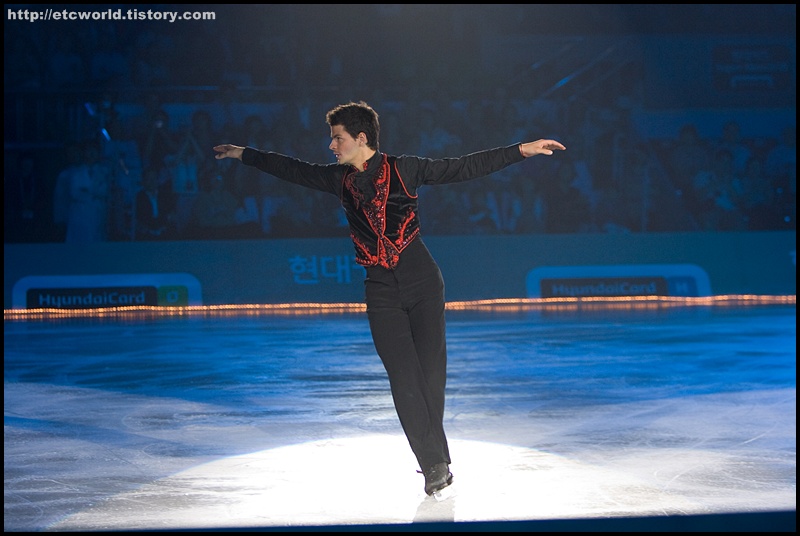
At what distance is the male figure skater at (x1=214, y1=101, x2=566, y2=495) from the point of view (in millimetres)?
4273

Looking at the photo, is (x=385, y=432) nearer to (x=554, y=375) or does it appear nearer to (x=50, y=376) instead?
(x=554, y=375)

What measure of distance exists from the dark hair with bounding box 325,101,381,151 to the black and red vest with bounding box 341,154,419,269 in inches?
4.9

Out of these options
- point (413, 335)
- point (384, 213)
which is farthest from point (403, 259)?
point (413, 335)

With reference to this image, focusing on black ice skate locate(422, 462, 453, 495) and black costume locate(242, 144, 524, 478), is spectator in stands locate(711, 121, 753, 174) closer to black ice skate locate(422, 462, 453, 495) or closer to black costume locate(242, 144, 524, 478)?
black costume locate(242, 144, 524, 478)

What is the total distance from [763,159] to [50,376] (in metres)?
13.4

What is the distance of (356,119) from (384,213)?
418 millimetres

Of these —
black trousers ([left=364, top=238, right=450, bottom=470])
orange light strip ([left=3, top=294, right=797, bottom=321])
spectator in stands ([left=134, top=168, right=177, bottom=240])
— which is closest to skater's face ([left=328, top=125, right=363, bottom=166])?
black trousers ([left=364, top=238, right=450, bottom=470])

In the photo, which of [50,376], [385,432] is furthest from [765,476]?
[50,376]

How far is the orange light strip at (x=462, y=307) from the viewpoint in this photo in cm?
1450

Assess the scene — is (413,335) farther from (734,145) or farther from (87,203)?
(734,145)

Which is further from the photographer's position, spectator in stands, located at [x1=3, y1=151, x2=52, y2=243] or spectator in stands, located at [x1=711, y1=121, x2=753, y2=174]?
spectator in stands, located at [x1=711, y1=121, x2=753, y2=174]

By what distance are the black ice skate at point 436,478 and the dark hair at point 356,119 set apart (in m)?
1.40

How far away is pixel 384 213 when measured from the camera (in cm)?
429

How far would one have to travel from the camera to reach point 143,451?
5.20m
